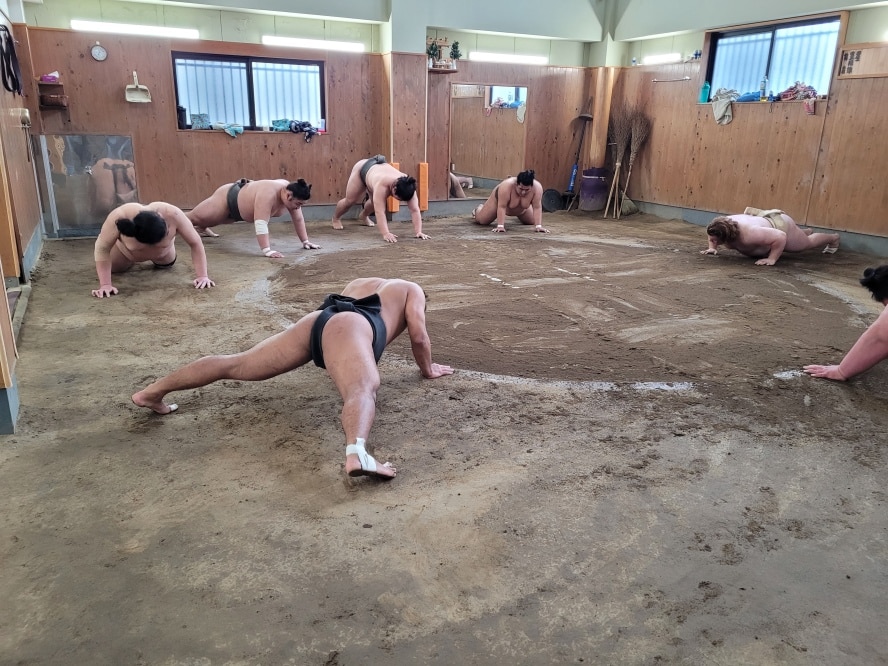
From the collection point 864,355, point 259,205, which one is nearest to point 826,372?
point 864,355

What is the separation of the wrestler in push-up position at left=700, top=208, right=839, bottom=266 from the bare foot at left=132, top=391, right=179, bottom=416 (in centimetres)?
444

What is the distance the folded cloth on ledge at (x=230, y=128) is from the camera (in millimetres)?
6723

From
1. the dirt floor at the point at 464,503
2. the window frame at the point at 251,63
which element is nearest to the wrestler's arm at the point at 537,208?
the window frame at the point at 251,63

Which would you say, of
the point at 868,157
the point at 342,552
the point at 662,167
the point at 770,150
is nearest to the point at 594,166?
the point at 662,167

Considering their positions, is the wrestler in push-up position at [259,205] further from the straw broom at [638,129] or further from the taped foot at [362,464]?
the straw broom at [638,129]

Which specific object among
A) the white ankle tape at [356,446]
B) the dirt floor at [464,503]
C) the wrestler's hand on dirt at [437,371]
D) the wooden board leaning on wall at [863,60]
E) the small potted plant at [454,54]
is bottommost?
the dirt floor at [464,503]

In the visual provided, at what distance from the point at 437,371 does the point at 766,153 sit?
17.9 feet

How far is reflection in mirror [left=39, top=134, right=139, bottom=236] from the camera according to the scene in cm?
592

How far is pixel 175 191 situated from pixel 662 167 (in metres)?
5.67

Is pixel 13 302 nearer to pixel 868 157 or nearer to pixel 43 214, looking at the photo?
pixel 43 214

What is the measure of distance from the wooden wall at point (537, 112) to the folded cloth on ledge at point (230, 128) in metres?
2.29

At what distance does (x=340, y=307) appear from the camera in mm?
2131

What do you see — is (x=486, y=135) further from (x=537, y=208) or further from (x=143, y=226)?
(x=143, y=226)

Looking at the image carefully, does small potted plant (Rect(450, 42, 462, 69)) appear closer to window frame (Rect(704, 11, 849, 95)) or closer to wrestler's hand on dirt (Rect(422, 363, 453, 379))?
window frame (Rect(704, 11, 849, 95))
